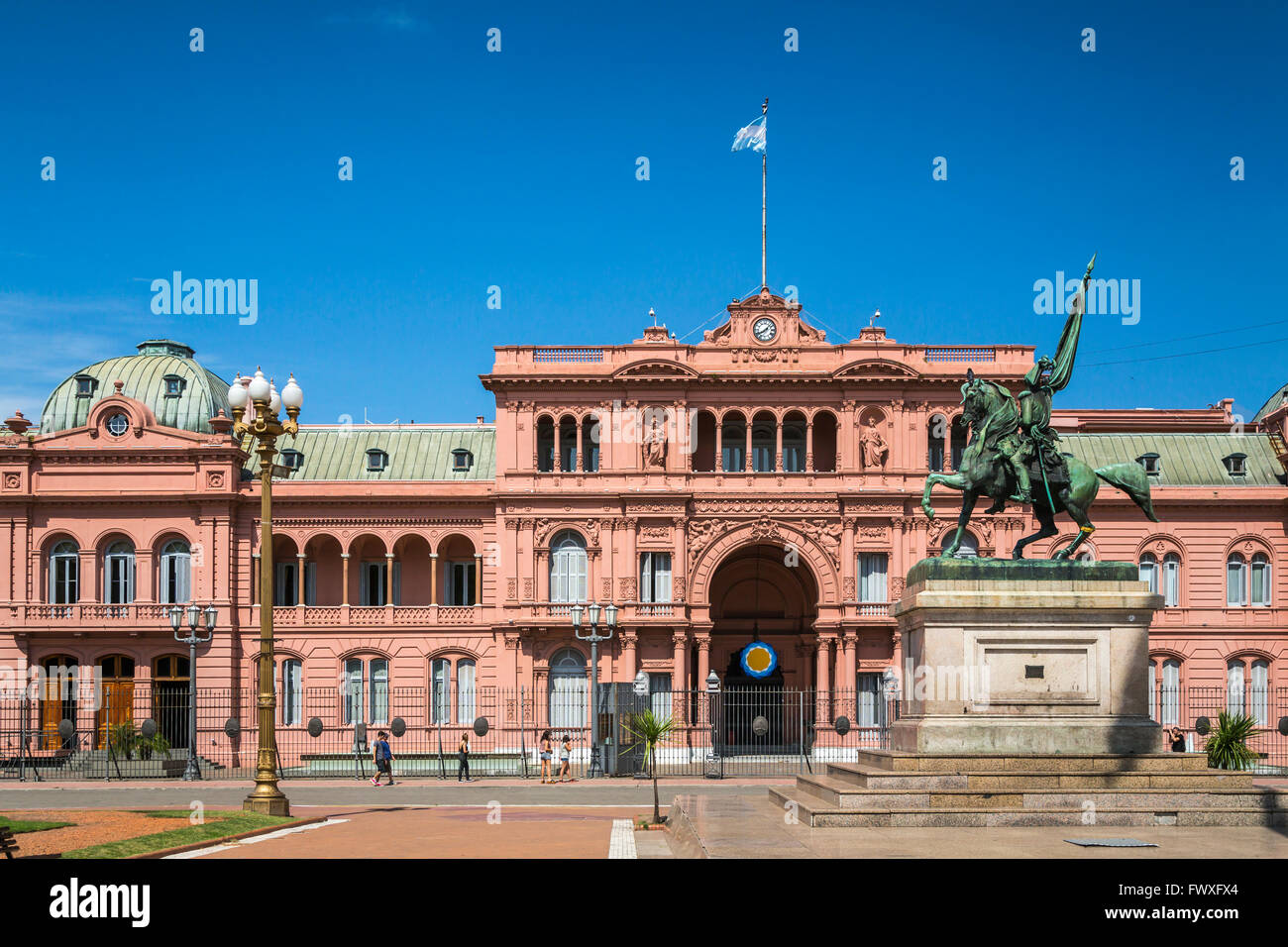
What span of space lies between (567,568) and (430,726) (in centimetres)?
811

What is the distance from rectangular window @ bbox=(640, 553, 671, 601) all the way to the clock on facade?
9.54 metres

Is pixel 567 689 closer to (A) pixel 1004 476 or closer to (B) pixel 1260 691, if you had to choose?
(B) pixel 1260 691

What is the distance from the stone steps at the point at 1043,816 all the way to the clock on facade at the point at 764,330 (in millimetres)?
36896

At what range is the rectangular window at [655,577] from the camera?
54500 mm

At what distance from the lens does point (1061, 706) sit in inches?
864

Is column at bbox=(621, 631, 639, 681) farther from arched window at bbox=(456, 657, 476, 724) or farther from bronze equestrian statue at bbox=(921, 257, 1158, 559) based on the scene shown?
bronze equestrian statue at bbox=(921, 257, 1158, 559)

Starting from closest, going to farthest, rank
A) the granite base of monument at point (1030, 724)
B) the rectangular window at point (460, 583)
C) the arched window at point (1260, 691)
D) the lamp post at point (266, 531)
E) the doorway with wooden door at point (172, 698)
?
1. the granite base of monument at point (1030, 724)
2. the lamp post at point (266, 531)
3. the arched window at point (1260, 691)
4. the doorway with wooden door at point (172, 698)
5. the rectangular window at point (460, 583)

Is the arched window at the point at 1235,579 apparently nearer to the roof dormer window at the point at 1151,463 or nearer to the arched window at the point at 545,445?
the roof dormer window at the point at 1151,463

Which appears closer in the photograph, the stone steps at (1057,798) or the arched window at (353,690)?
the stone steps at (1057,798)

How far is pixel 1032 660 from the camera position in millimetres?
22141

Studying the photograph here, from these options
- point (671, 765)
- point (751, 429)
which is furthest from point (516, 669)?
point (751, 429)

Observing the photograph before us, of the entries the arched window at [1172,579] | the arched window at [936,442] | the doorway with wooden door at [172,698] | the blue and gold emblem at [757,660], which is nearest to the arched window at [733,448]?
the arched window at [936,442]

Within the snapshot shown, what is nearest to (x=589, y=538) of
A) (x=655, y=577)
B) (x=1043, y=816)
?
(x=655, y=577)
